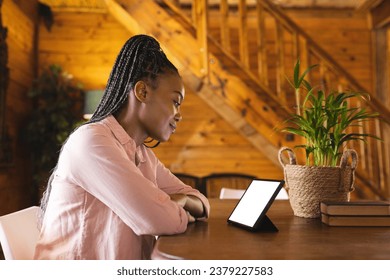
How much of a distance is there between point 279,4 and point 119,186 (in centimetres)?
415

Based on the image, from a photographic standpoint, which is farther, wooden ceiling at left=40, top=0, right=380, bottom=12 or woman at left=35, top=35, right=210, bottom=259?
wooden ceiling at left=40, top=0, right=380, bottom=12

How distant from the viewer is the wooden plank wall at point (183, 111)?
456 centimetres

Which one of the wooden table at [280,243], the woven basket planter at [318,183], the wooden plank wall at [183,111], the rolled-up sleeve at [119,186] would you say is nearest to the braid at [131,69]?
the rolled-up sleeve at [119,186]

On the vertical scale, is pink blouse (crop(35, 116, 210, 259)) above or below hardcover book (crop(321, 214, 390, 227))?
above

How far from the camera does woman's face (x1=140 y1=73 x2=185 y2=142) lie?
44.3 inches

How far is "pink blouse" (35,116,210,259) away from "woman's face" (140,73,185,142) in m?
0.09

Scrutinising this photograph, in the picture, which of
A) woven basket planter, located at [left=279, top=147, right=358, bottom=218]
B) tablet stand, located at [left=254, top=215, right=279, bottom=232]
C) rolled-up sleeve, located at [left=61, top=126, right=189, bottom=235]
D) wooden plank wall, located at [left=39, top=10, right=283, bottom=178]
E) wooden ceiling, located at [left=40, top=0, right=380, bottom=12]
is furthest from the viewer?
wooden plank wall, located at [left=39, top=10, right=283, bottom=178]

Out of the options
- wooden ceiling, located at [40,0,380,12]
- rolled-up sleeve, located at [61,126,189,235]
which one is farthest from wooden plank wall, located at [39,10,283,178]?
rolled-up sleeve, located at [61,126,189,235]

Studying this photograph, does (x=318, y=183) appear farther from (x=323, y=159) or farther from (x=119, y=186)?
(x=119, y=186)

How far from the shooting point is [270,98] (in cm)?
332

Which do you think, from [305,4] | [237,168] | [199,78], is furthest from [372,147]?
[199,78]

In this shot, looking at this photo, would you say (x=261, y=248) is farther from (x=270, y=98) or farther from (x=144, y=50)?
(x=270, y=98)

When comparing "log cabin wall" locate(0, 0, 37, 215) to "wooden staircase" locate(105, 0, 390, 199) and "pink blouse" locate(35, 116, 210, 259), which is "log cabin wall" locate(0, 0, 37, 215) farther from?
"pink blouse" locate(35, 116, 210, 259)

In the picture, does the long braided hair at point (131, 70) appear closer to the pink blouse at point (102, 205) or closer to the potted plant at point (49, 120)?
the pink blouse at point (102, 205)
